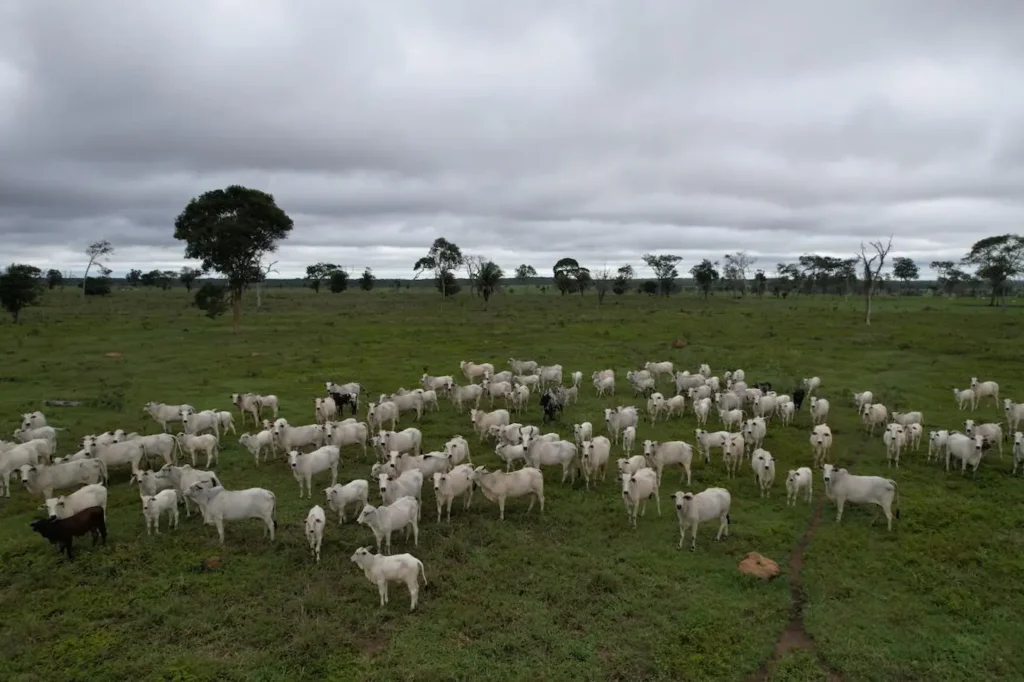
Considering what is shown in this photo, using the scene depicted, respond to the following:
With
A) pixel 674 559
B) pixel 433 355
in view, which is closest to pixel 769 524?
pixel 674 559

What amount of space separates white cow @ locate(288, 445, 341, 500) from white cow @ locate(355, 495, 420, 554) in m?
3.48

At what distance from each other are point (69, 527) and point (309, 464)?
475cm

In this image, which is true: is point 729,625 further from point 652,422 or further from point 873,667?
point 652,422

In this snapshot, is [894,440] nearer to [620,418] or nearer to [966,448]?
[966,448]

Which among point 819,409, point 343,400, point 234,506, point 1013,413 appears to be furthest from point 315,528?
point 1013,413

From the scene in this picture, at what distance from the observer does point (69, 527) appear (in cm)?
1162

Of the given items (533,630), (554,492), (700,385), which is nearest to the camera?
(533,630)

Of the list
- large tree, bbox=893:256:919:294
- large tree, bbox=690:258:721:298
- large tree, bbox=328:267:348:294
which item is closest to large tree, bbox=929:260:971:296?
large tree, bbox=893:256:919:294

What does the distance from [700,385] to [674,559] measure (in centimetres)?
1431

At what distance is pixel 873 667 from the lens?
8.62m

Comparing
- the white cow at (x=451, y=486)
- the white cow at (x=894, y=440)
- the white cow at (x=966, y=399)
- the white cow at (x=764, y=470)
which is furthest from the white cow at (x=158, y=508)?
the white cow at (x=966, y=399)

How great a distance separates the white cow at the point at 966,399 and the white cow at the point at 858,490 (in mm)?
12985

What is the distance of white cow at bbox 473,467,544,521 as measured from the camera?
13.6 metres

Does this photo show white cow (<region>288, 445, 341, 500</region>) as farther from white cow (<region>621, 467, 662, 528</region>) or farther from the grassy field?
white cow (<region>621, 467, 662, 528</region>)
